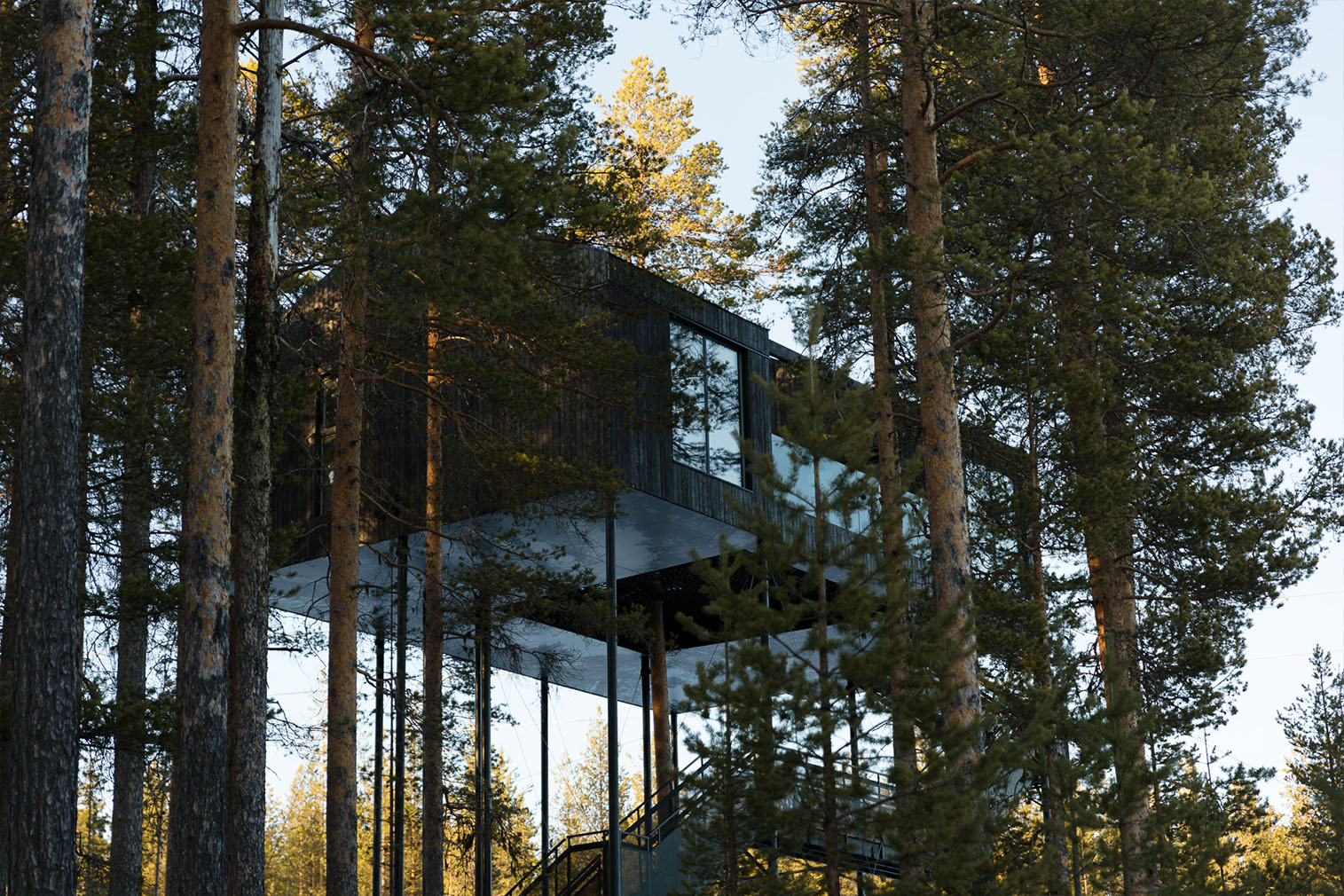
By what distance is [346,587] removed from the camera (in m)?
14.4

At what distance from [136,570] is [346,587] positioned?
2113 millimetres

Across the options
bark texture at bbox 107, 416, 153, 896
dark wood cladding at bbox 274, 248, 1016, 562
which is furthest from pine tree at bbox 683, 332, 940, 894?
bark texture at bbox 107, 416, 153, 896

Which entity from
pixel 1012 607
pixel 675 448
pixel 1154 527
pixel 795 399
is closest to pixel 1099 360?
pixel 1154 527

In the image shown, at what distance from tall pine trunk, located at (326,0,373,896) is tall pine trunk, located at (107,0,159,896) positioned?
6.28ft

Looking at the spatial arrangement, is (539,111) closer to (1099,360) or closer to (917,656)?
(917,656)

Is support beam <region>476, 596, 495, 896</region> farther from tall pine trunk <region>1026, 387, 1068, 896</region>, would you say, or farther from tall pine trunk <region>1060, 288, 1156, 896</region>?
tall pine trunk <region>1060, 288, 1156, 896</region>

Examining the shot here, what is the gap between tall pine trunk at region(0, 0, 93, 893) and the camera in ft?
26.2

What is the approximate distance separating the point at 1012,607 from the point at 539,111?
→ 24.4ft

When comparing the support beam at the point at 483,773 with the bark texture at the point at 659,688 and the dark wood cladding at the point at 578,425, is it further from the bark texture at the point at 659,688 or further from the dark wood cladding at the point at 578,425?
the bark texture at the point at 659,688

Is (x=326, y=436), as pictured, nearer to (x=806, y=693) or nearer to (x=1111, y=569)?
(x=806, y=693)

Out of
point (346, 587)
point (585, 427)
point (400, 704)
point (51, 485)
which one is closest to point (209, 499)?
point (51, 485)

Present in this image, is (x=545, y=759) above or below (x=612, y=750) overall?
above

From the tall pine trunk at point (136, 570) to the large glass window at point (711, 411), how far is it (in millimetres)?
6064

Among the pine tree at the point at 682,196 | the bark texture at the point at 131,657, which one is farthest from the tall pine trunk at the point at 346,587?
the pine tree at the point at 682,196
